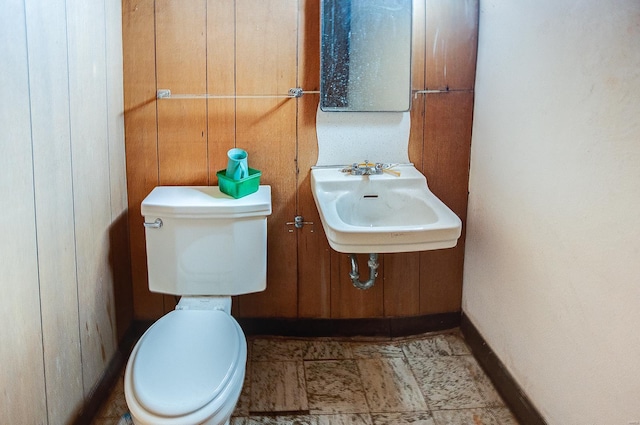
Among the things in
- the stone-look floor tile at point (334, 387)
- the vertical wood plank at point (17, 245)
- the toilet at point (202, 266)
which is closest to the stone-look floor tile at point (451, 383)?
the stone-look floor tile at point (334, 387)

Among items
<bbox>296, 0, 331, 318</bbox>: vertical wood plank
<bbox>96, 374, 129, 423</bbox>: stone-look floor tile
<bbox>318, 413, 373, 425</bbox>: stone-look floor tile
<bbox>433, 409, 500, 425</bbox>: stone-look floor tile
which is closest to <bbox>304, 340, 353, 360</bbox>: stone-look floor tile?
<bbox>296, 0, 331, 318</bbox>: vertical wood plank

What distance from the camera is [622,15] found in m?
1.38

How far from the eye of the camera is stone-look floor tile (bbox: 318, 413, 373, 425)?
6.43 ft

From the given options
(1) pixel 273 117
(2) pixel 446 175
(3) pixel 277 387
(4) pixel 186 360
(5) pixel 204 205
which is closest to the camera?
(4) pixel 186 360

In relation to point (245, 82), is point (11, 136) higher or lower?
lower

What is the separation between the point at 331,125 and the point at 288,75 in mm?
257

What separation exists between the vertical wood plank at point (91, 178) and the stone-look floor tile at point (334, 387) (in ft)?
2.51

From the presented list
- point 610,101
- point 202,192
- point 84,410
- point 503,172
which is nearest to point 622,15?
point 610,101

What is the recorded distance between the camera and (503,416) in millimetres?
1981

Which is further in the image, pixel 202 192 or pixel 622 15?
pixel 202 192

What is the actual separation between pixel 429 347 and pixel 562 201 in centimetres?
101

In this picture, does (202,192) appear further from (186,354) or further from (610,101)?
(610,101)

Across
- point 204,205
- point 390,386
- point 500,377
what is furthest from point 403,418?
point 204,205

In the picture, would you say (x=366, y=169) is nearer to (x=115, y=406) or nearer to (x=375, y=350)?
(x=375, y=350)
